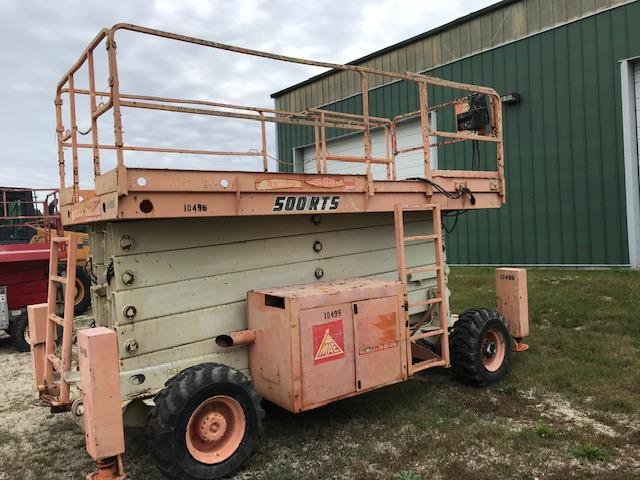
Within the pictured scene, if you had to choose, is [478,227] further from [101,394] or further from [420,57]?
[101,394]

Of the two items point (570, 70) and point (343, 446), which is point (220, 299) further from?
point (570, 70)

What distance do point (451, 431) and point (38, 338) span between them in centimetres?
384

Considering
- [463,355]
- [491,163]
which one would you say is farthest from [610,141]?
[463,355]

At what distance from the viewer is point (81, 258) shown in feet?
36.1

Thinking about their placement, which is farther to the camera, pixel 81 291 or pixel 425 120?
pixel 81 291

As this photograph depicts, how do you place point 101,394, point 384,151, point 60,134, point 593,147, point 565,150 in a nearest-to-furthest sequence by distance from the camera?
point 101,394
point 60,134
point 593,147
point 565,150
point 384,151

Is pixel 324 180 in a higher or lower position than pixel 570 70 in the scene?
lower

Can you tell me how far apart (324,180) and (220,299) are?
54.4 inches

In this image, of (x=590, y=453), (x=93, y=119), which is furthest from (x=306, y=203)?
(x=590, y=453)

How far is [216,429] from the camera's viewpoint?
4000 millimetres

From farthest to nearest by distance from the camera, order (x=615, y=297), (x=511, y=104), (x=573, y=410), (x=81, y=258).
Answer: (x=511, y=104) < (x=81, y=258) < (x=615, y=297) < (x=573, y=410)

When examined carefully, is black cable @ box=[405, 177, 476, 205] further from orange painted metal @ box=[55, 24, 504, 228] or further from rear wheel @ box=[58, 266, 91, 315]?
rear wheel @ box=[58, 266, 91, 315]

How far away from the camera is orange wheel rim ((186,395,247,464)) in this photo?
3.92m

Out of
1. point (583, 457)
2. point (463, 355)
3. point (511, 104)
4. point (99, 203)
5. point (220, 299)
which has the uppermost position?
point (511, 104)
